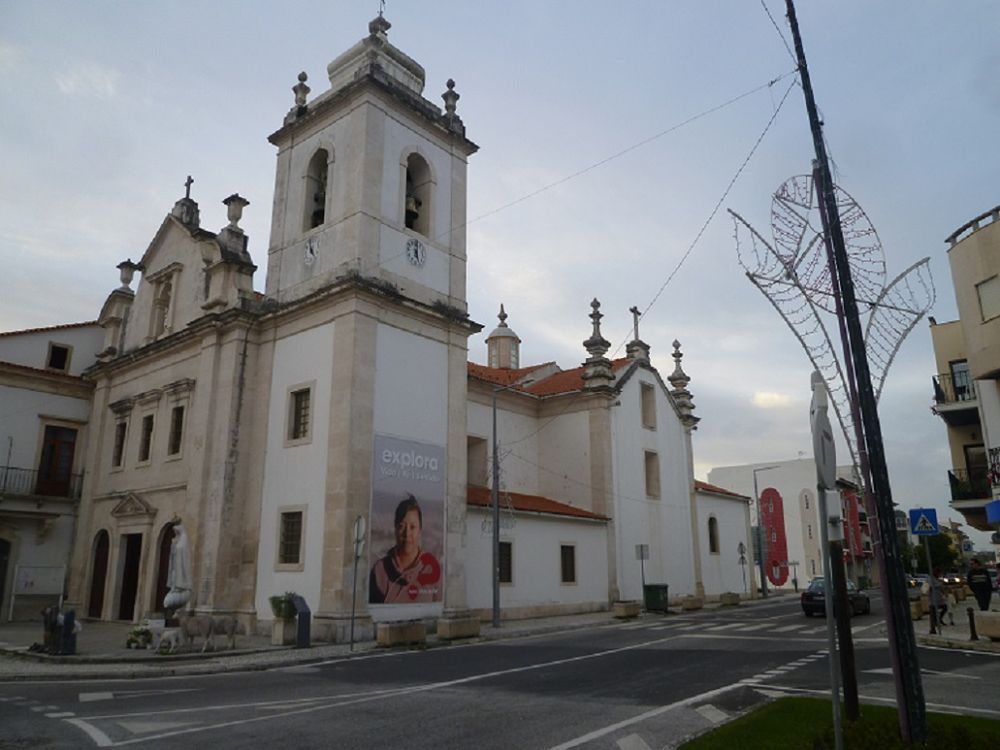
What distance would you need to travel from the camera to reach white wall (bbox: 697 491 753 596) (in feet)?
121

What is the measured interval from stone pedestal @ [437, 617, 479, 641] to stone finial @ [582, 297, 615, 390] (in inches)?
572

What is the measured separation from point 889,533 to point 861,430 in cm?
102

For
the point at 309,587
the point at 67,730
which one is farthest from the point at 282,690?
the point at 309,587

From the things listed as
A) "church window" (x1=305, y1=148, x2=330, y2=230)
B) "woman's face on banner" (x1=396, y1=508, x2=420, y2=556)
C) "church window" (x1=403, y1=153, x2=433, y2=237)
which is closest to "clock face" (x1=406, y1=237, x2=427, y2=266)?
"church window" (x1=403, y1=153, x2=433, y2=237)

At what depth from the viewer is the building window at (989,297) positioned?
65.4 feet

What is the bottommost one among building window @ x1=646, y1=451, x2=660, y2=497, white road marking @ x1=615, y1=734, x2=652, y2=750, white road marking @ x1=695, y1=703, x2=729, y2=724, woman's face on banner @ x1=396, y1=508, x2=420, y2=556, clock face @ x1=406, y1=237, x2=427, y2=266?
white road marking @ x1=615, y1=734, x2=652, y2=750

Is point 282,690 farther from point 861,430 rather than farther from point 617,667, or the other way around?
point 861,430

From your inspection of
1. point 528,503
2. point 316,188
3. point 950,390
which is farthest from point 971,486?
point 316,188

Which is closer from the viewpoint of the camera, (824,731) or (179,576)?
(824,731)

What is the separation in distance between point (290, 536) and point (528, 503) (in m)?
10.8

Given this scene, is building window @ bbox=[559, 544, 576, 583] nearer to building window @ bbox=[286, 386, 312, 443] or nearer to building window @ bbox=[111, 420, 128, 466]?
A: building window @ bbox=[286, 386, 312, 443]

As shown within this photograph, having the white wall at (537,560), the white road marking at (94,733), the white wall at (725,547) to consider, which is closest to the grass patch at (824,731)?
the white road marking at (94,733)

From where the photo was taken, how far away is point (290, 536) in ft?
66.8

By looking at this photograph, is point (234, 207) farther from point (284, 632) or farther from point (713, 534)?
point (713, 534)
